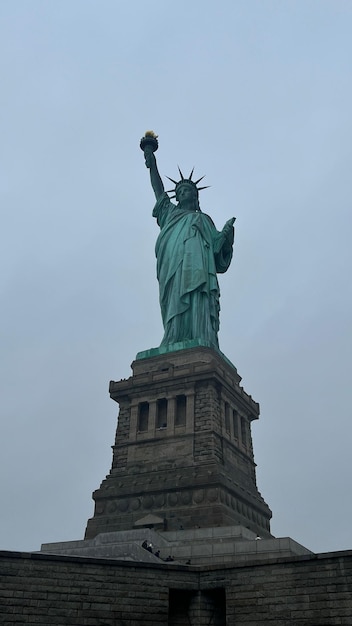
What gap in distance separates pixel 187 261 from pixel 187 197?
5563mm

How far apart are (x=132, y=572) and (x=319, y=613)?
4636mm

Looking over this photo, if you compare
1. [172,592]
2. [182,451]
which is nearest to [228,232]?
[182,451]

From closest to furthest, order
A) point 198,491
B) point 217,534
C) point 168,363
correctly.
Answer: point 217,534
point 198,491
point 168,363

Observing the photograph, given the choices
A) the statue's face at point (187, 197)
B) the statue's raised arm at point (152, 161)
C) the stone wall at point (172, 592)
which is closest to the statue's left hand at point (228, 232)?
the statue's face at point (187, 197)

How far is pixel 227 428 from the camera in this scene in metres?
29.0

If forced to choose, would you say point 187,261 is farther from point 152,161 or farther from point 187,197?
point 152,161

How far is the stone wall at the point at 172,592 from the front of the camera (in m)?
14.5

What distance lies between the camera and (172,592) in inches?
641

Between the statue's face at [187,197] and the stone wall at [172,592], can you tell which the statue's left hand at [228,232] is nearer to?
the statue's face at [187,197]

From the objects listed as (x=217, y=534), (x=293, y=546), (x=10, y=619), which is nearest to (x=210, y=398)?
(x=217, y=534)

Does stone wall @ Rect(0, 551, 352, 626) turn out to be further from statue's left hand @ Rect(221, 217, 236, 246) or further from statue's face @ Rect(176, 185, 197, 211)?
statue's face @ Rect(176, 185, 197, 211)

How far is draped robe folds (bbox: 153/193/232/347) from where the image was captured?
31766 millimetres

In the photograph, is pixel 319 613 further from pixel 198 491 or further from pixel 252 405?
pixel 252 405

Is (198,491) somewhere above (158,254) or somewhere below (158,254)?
below
